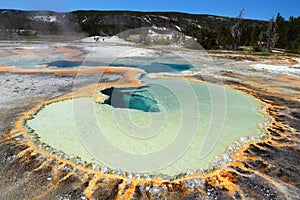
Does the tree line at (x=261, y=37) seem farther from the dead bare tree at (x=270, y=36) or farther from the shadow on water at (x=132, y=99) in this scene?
the shadow on water at (x=132, y=99)

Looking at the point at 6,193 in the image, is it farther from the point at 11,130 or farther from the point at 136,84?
the point at 136,84

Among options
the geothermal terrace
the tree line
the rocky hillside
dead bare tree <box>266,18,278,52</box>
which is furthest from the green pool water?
the rocky hillside

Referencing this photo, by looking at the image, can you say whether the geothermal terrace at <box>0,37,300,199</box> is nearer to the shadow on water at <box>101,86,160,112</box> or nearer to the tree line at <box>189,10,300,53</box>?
the shadow on water at <box>101,86,160,112</box>

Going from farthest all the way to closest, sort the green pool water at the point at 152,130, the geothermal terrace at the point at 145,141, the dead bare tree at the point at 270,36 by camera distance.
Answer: the dead bare tree at the point at 270,36
the green pool water at the point at 152,130
the geothermal terrace at the point at 145,141

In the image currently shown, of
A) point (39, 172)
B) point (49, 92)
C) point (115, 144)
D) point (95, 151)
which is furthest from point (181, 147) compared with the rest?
point (49, 92)

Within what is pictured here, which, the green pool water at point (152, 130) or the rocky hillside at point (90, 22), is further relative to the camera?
the rocky hillside at point (90, 22)

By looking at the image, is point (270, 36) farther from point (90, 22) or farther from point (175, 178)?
point (90, 22)

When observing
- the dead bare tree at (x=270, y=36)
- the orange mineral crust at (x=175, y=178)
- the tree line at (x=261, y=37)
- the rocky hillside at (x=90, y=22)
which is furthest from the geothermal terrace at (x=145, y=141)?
the rocky hillside at (x=90, y=22)
